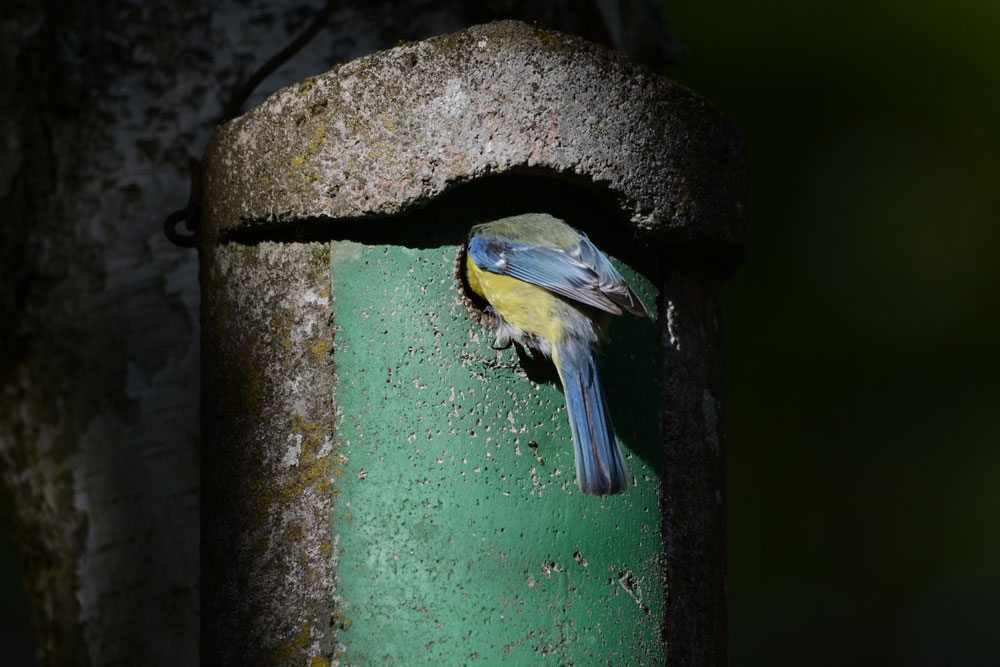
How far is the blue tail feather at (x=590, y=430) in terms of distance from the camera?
1.81 m

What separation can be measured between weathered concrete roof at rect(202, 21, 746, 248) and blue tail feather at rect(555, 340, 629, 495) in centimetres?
34

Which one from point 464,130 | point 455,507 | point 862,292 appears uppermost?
point 464,130

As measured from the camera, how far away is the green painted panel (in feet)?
5.98

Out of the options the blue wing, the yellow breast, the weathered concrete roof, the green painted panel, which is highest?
the weathered concrete roof

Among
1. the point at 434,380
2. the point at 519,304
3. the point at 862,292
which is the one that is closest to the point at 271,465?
the point at 434,380

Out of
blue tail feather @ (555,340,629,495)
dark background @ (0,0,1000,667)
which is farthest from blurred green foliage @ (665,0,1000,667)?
blue tail feather @ (555,340,629,495)

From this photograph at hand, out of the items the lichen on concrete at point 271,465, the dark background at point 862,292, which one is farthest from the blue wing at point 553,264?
the dark background at point 862,292

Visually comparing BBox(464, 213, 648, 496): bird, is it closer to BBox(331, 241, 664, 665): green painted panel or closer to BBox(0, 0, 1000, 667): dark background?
BBox(331, 241, 664, 665): green painted panel

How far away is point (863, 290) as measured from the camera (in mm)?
5242

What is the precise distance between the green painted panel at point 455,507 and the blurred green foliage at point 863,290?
10.8 ft

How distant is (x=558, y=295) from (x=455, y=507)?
0.51 metres

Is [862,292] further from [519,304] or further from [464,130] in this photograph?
[464,130]

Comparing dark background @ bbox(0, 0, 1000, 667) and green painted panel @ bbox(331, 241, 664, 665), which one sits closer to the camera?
green painted panel @ bbox(331, 241, 664, 665)

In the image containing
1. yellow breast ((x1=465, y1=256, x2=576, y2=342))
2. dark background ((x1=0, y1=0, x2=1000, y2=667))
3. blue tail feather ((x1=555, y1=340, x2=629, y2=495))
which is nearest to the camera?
blue tail feather ((x1=555, y1=340, x2=629, y2=495))
